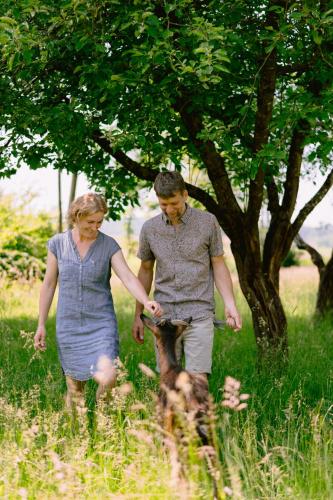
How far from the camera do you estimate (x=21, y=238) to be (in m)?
20.0

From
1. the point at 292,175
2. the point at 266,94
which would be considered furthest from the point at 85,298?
the point at 292,175

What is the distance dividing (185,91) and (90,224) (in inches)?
80.9

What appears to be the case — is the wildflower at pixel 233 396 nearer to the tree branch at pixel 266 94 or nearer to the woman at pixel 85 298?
the woman at pixel 85 298

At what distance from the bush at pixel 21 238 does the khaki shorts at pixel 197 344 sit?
46.4 ft

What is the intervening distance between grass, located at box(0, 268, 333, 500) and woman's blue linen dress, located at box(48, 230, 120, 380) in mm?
281

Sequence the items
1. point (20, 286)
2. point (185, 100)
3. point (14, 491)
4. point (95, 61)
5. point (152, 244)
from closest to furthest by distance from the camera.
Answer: point (14, 491) → point (152, 244) → point (95, 61) → point (185, 100) → point (20, 286)

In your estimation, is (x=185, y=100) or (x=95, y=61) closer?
(x=95, y=61)

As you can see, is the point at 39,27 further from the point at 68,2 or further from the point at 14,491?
the point at 14,491

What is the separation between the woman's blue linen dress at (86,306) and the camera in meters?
5.36

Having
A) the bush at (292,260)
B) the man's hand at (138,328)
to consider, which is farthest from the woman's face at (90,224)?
the bush at (292,260)

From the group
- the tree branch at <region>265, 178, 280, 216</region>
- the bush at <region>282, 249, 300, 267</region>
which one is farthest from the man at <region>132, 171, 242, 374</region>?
the bush at <region>282, 249, 300, 267</region>

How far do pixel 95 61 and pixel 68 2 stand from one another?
0.68 m

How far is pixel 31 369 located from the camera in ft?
25.7

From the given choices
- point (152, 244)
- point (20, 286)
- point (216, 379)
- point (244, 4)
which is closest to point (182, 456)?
point (152, 244)
